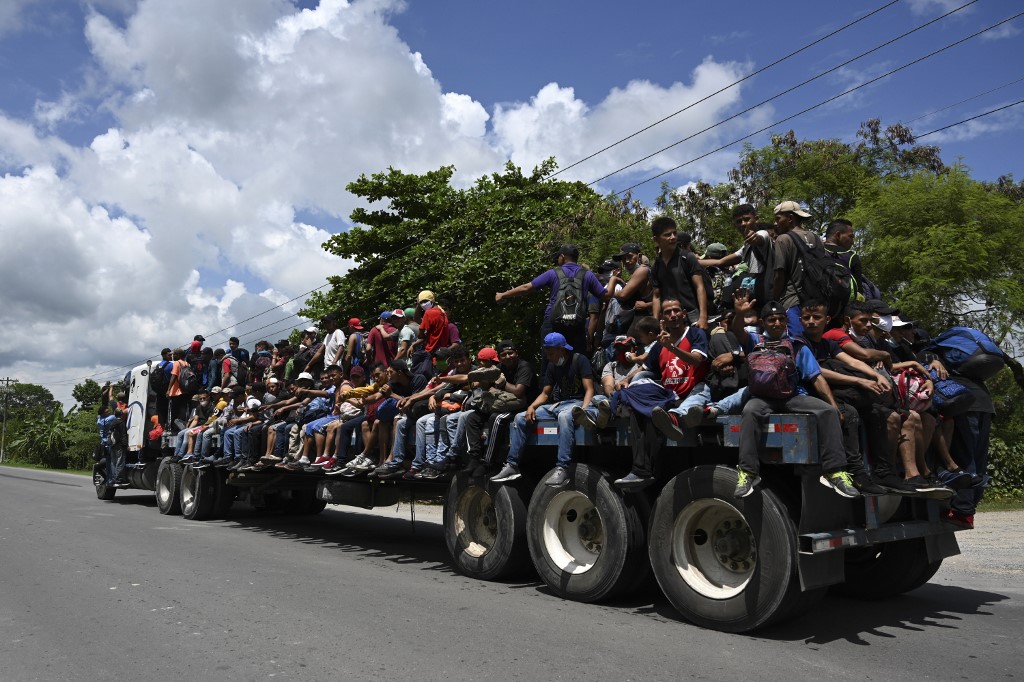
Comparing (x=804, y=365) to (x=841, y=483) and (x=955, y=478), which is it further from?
(x=955, y=478)

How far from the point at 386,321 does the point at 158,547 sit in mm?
3908

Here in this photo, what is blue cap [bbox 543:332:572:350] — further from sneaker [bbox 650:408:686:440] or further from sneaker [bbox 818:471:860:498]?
sneaker [bbox 818:471:860:498]

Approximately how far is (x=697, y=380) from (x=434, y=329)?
438 cm

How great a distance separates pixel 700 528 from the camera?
552cm

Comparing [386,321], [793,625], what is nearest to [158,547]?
[386,321]

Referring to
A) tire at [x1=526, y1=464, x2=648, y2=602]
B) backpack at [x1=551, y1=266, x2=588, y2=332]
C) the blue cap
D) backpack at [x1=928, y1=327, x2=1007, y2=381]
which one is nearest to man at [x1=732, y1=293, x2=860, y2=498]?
tire at [x1=526, y1=464, x2=648, y2=602]

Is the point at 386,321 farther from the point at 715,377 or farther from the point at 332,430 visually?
the point at 715,377

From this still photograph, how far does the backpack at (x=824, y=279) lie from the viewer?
5910mm

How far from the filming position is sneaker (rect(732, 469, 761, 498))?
4922 mm

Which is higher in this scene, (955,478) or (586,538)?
(955,478)

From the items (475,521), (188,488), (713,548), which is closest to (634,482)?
(713,548)

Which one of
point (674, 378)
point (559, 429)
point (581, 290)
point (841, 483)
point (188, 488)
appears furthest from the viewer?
point (188, 488)

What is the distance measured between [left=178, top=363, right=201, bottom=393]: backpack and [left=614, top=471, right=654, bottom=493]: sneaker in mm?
10309

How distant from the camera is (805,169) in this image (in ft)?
59.5
